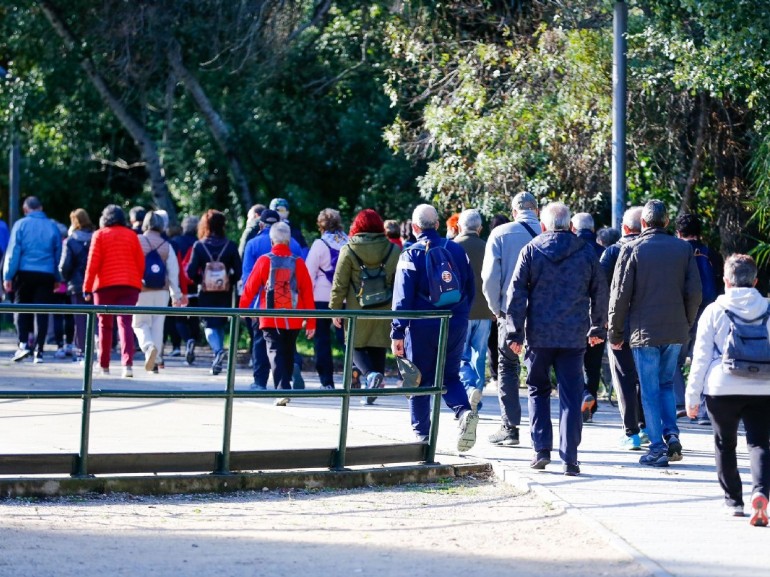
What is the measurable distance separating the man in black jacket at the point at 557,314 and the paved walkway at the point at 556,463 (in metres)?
0.30

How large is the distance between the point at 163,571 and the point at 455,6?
42.5 feet

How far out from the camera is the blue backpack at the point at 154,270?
15.2 metres

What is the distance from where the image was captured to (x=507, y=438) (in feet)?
34.6

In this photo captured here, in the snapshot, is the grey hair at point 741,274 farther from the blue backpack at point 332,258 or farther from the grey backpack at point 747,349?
the blue backpack at point 332,258

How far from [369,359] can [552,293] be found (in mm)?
3529

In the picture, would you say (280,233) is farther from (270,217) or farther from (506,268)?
(506,268)

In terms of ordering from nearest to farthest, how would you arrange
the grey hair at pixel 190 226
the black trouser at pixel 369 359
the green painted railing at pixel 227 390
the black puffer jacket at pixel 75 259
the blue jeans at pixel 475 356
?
the green painted railing at pixel 227 390
the blue jeans at pixel 475 356
the black trouser at pixel 369 359
the black puffer jacket at pixel 75 259
the grey hair at pixel 190 226

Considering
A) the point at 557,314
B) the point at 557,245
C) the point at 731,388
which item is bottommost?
the point at 731,388

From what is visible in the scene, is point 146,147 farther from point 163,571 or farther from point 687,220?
point 163,571

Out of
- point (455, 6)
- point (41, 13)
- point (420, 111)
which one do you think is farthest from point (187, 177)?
point (455, 6)

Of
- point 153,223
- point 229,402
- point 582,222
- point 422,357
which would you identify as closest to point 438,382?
point 422,357

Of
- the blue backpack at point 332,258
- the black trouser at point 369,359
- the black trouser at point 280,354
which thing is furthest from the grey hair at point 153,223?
the black trouser at point 369,359

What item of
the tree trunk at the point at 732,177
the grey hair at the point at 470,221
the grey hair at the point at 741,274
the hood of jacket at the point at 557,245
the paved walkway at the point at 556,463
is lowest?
the paved walkway at the point at 556,463

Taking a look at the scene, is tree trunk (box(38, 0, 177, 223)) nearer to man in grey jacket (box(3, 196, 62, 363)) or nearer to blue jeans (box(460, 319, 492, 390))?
man in grey jacket (box(3, 196, 62, 363))
